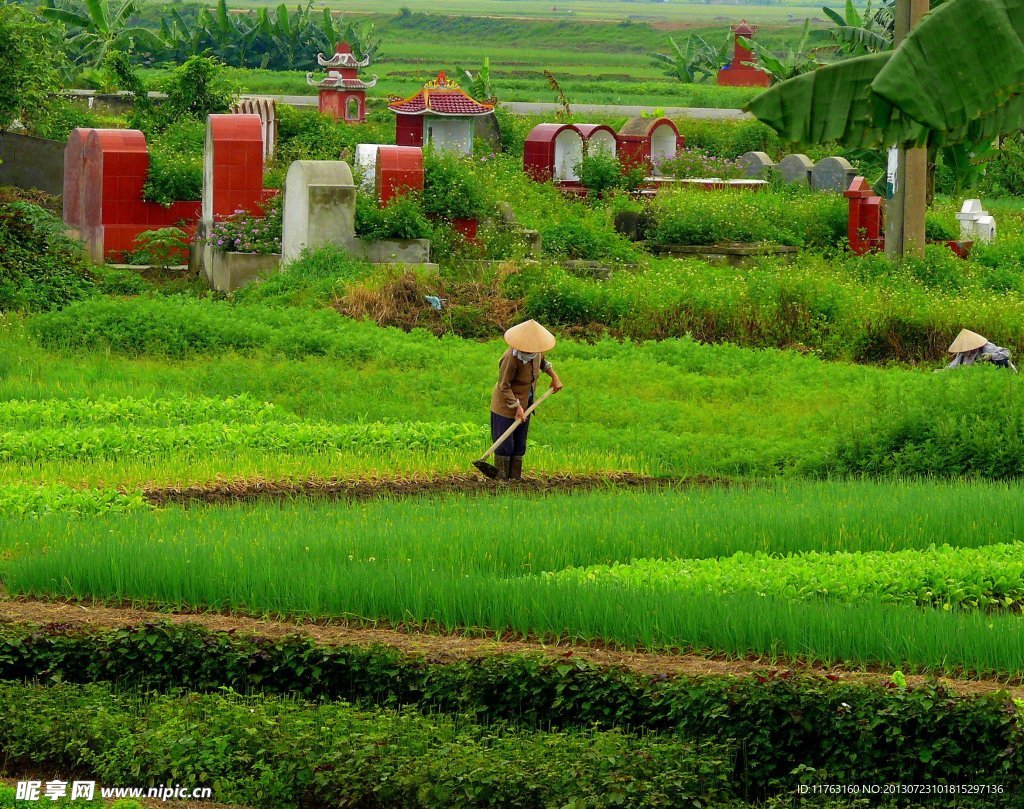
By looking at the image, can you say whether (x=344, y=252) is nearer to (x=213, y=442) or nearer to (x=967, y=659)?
(x=213, y=442)

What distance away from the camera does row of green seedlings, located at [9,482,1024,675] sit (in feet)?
28.9

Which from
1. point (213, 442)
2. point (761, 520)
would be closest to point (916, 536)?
point (761, 520)

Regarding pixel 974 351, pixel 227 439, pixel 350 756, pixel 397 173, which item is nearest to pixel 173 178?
pixel 397 173

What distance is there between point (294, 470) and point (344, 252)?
8910 mm

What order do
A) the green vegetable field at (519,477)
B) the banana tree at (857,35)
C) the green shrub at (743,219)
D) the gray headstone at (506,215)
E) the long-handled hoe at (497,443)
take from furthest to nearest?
the green shrub at (743,219) → the banana tree at (857,35) → the gray headstone at (506,215) → the long-handled hoe at (497,443) → the green vegetable field at (519,477)

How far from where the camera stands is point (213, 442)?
14.9 m

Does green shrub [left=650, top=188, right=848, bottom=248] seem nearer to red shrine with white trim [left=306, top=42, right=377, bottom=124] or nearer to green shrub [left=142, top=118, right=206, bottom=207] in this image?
green shrub [left=142, top=118, right=206, bottom=207]

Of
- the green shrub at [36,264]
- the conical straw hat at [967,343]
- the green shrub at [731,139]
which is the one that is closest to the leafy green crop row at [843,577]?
the conical straw hat at [967,343]

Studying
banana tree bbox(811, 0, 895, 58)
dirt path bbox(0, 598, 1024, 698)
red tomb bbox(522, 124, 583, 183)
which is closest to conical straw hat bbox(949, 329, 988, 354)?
banana tree bbox(811, 0, 895, 58)

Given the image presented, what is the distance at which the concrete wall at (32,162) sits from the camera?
28.9 meters

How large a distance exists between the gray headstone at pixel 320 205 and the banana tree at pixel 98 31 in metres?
16.3

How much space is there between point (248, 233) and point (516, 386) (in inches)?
405

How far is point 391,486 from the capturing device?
1395 centimetres

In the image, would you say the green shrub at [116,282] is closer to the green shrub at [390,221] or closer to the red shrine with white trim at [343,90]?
the green shrub at [390,221]
